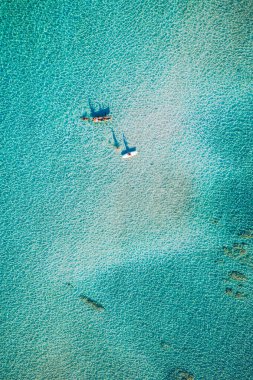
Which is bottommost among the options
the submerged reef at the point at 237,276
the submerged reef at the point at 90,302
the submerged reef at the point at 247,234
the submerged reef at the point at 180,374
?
the submerged reef at the point at 180,374

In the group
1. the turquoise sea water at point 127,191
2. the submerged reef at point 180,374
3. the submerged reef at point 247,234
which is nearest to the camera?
the turquoise sea water at point 127,191

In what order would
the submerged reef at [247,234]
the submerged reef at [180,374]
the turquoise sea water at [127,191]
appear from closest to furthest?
1. the turquoise sea water at [127,191]
2. the submerged reef at [247,234]
3. the submerged reef at [180,374]

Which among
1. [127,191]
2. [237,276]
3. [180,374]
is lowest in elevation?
[180,374]

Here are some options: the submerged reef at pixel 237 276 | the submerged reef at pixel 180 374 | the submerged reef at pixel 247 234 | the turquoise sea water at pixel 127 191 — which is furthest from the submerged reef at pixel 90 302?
the submerged reef at pixel 247 234

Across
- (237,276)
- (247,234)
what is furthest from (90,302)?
(247,234)

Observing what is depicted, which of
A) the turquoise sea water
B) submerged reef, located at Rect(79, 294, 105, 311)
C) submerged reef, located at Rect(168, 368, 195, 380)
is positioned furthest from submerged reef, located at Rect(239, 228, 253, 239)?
submerged reef, located at Rect(79, 294, 105, 311)

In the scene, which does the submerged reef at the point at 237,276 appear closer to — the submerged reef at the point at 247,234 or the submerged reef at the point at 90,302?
the submerged reef at the point at 247,234

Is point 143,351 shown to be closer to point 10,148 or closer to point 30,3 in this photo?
point 10,148

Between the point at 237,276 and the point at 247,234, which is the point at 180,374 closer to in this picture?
the point at 237,276

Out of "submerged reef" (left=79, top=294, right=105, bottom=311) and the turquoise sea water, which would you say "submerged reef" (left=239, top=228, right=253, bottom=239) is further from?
"submerged reef" (left=79, top=294, right=105, bottom=311)
